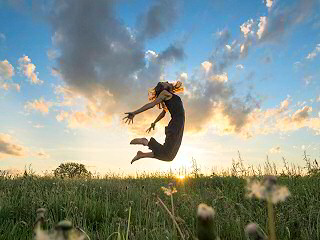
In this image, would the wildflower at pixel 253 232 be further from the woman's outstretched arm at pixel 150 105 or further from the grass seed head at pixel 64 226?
the woman's outstretched arm at pixel 150 105

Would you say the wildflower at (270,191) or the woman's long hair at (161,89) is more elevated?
the woman's long hair at (161,89)

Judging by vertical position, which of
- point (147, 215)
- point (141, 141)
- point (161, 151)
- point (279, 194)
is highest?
point (141, 141)

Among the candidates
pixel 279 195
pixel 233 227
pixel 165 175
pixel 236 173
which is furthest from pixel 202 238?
pixel 165 175

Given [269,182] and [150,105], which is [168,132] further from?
[269,182]

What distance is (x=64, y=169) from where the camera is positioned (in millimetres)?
25828

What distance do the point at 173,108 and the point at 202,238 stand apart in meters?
9.27

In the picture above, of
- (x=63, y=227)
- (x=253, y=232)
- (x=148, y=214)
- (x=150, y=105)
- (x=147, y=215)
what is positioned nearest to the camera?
(x=63, y=227)

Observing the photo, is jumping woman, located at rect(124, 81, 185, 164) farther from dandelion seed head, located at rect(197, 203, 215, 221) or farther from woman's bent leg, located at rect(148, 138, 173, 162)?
dandelion seed head, located at rect(197, 203, 215, 221)

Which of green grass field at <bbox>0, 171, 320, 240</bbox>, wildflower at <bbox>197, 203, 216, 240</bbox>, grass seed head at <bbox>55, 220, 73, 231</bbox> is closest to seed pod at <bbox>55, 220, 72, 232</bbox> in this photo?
grass seed head at <bbox>55, 220, 73, 231</bbox>

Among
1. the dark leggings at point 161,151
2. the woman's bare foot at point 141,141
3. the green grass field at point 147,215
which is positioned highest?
the woman's bare foot at point 141,141

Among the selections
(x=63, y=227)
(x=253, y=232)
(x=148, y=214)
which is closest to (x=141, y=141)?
(x=148, y=214)

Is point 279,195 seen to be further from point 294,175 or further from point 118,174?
point 118,174

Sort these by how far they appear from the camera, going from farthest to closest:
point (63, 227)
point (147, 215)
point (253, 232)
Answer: point (147, 215)
point (253, 232)
point (63, 227)

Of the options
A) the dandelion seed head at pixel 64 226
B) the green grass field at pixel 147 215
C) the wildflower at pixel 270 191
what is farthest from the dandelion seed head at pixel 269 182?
the green grass field at pixel 147 215
